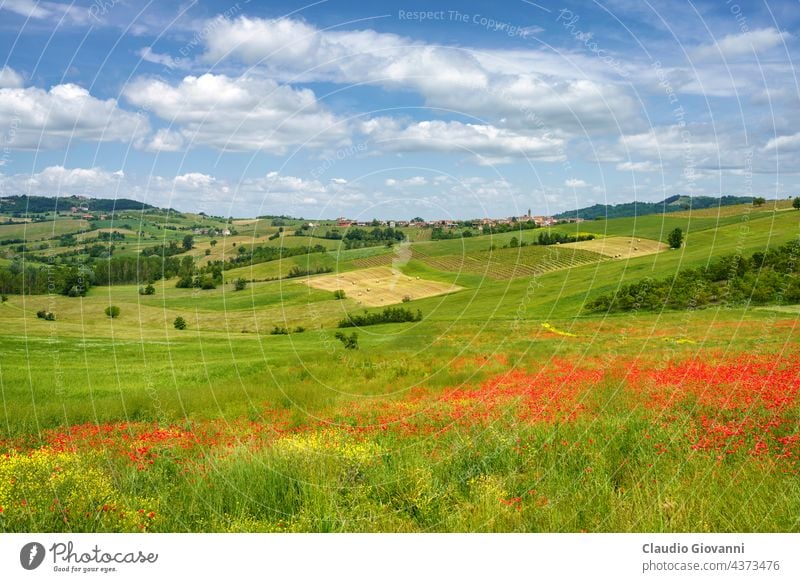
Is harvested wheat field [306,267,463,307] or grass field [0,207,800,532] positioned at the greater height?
grass field [0,207,800,532]

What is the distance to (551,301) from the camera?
78438 millimetres

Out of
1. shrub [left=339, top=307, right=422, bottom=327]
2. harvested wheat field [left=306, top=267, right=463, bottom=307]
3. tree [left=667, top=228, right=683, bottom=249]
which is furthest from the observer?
tree [left=667, top=228, right=683, bottom=249]

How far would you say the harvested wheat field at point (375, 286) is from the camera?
66438mm

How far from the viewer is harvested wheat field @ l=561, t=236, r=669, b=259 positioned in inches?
3974

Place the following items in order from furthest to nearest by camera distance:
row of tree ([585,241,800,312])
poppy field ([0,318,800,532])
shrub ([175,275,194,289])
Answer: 1. row of tree ([585,241,800,312])
2. shrub ([175,275,194,289])
3. poppy field ([0,318,800,532])

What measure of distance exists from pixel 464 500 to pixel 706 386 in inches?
282
